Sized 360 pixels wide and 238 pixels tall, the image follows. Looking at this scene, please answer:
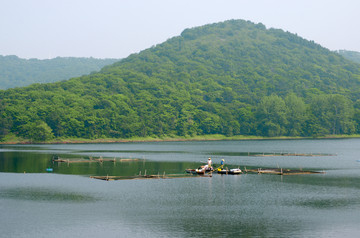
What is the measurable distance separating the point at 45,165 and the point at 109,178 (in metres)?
34.6

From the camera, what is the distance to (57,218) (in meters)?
57.5

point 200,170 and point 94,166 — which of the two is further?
point 94,166

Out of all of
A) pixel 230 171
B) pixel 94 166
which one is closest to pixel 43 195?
pixel 94 166

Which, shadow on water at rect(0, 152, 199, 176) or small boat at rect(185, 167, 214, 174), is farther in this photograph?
shadow on water at rect(0, 152, 199, 176)

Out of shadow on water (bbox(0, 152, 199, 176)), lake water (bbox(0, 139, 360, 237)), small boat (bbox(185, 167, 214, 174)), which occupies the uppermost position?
small boat (bbox(185, 167, 214, 174))

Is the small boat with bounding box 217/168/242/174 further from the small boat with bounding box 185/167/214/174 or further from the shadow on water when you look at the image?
the shadow on water

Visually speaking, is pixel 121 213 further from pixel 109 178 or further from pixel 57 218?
pixel 109 178

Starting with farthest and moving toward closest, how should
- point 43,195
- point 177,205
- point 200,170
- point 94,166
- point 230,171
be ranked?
1. point 94,166
2. point 230,171
3. point 200,170
4. point 43,195
5. point 177,205

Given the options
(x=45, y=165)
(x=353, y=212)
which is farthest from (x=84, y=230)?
(x=45, y=165)

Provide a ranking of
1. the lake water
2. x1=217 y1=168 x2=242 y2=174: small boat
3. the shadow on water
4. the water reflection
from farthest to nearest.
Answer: the shadow on water
x1=217 y1=168 x2=242 y2=174: small boat
the water reflection
the lake water

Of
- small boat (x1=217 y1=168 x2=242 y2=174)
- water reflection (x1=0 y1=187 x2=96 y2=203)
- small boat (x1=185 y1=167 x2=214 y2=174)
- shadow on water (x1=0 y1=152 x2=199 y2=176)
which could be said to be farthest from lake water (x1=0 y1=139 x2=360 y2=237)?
small boat (x1=185 y1=167 x2=214 y2=174)

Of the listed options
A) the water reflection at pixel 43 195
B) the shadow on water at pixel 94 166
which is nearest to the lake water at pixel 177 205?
the water reflection at pixel 43 195

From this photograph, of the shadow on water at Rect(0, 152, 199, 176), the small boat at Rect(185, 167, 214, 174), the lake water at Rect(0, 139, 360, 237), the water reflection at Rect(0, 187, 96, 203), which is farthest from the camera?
the shadow on water at Rect(0, 152, 199, 176)

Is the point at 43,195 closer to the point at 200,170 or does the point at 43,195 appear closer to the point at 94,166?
the point at 200,170
